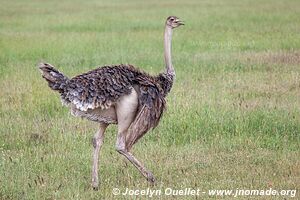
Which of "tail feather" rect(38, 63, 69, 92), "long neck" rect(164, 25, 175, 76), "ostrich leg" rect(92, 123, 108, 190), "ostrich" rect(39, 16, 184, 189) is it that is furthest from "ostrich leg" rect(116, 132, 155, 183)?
"long neck" rect(164, 25, 175, 76)

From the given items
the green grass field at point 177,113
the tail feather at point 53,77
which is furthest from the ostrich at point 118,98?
the green grass field at point 177,113

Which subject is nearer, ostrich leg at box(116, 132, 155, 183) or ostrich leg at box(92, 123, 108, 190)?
ostrich leg at box(116, 132, 155, 183)

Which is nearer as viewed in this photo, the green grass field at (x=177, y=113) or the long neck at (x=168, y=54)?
the green grass field at (x=177, y=113)

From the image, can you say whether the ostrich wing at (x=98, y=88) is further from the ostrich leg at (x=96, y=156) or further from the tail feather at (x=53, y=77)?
the ostrich leg at (x=96, y=156)

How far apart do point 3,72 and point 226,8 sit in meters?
15.8

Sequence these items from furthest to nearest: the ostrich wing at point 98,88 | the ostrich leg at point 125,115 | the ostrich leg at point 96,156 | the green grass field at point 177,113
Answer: the green grass field at point 177,113 < the ostrich leg at point 96,156 < the ostrich leg at point 125,115 < the ostrich wing at point 98,88

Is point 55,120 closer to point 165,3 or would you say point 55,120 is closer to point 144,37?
point 144,37

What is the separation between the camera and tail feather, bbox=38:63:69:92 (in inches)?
280

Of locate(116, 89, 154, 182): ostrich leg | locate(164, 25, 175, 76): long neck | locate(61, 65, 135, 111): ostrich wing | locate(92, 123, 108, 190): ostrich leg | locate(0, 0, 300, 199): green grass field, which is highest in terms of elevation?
locate(164, 25, 175, 76): long neck

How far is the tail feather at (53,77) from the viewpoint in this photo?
7.10 meters

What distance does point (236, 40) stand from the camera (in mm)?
18844

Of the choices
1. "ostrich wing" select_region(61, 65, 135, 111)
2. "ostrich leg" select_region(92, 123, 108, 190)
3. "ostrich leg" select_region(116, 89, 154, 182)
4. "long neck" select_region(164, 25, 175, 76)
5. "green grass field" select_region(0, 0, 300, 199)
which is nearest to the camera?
"ostrich wing" select_region(61, 65, 135, 111)

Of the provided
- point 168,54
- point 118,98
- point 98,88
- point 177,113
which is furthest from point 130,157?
point 177,113

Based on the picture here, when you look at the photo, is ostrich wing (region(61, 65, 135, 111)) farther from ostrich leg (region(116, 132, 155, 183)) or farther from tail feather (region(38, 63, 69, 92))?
ostrich leg (region(116, 132, 155, 183))
